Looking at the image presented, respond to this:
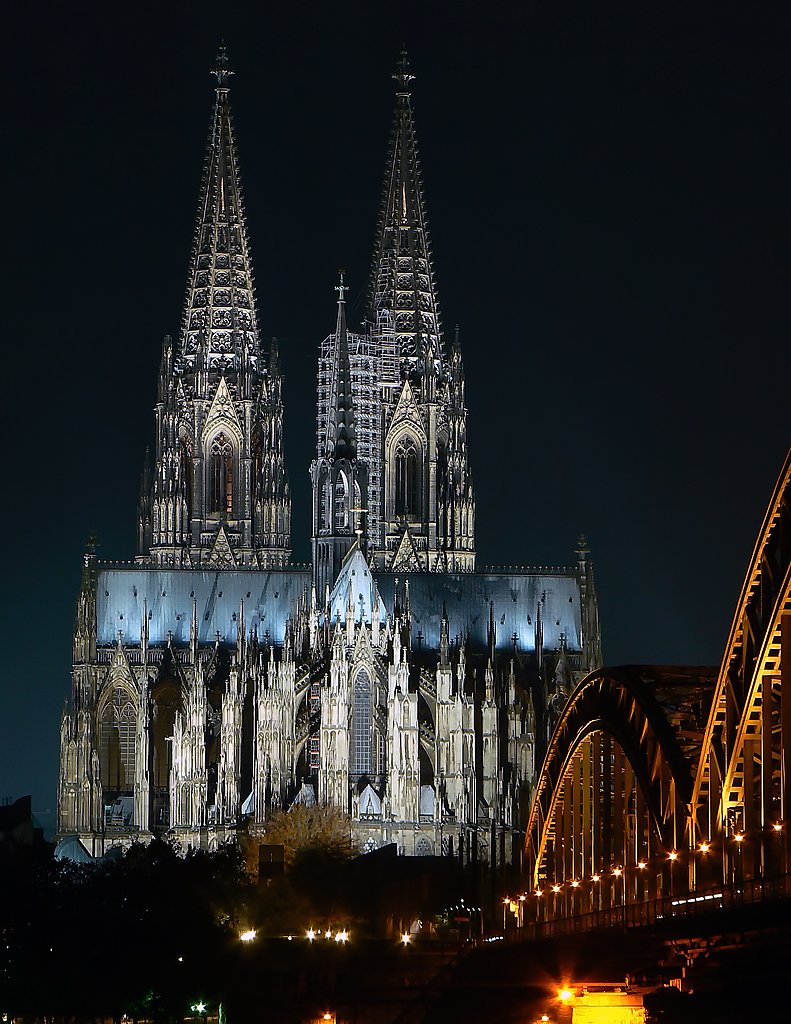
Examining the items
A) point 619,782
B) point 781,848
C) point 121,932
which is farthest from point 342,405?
point 781,848

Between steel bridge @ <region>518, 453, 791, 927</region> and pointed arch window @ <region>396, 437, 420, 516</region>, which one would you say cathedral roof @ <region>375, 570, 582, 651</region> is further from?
steel bridge @ <region>518, 453, 791, 927</region>

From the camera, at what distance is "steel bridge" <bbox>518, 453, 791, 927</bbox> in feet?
196

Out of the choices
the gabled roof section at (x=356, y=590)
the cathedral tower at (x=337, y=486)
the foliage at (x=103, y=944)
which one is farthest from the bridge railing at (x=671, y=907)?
the cathedral tower at (x=337, y=486)

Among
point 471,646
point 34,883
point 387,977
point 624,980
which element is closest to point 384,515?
point 471,646

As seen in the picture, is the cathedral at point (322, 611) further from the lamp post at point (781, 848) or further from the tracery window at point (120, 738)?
the lamp post at point (781, 848)

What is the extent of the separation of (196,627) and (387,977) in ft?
263

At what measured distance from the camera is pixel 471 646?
542 feet

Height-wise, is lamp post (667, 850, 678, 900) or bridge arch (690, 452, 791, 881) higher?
bridge arch (690, 452, 791, 881)

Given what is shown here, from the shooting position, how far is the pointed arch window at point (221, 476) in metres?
172

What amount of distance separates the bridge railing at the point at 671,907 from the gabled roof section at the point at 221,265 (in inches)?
3885

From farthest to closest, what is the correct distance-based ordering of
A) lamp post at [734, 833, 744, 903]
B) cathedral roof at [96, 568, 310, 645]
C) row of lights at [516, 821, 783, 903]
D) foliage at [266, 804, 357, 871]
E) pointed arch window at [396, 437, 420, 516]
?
pointed arch window at [396, 437, 420, 516], cathedral roof at [96, 568, 310, 645], foliage at [266, 804, 357, 871], lamp post at [734, 833, 744, 903], row of lights at [516, 821, 783, 903]

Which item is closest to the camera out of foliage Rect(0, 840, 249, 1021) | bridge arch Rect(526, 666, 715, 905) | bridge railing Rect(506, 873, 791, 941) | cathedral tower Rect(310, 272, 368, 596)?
bridge railing Rect(506, 873, 791, 941)

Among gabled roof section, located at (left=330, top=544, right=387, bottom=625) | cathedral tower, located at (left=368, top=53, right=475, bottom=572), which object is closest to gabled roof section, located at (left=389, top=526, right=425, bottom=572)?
cathedral tower, located at (left=368, top=53, right=475, bottom=572)

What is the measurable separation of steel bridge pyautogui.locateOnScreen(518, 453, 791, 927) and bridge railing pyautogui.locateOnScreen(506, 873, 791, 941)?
0.07 metres
